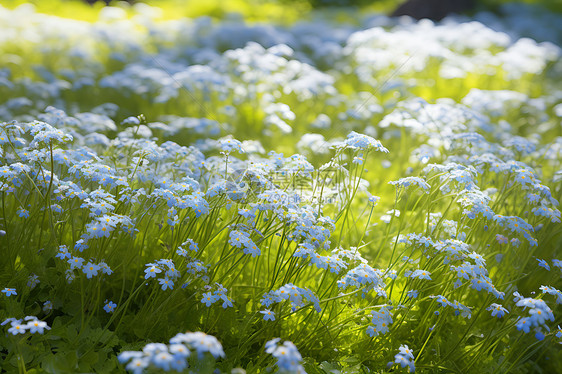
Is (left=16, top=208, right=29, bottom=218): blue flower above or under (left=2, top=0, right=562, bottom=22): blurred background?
under

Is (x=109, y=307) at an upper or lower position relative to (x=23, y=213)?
lower

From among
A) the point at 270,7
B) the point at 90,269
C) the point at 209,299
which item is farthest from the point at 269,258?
the point at 270,7

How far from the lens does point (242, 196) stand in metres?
2.61


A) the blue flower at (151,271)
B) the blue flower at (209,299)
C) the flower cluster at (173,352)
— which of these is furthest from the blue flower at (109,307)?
the flower cluster at (173,352)

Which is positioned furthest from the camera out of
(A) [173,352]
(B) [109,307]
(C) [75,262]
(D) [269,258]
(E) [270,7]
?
(E) [270,7]

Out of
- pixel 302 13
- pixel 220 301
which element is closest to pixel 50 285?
pixel 220 301

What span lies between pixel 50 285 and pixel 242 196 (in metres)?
1.18

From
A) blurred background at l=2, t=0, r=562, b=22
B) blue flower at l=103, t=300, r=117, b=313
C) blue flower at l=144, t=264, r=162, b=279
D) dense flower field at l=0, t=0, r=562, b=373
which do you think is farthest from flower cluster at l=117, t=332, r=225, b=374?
blurred background at l=2, t=0, r=562, b=22

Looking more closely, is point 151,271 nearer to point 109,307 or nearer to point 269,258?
point 109,307

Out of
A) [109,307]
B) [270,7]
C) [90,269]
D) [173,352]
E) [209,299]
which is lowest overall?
[109,307]

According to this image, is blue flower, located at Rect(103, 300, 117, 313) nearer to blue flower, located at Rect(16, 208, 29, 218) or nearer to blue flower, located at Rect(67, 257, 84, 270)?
blue flower, located at Rect(67, 257, 84, 270)

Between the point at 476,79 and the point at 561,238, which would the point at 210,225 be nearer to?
the point at 561,238

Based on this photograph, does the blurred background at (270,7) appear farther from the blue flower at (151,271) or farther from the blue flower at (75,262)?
the blue flower at (151,271)

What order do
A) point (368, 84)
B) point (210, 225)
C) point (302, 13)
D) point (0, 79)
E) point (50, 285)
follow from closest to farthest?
point (50, 285), point (210, 225), point (0, 79), point (368, 84), point (302, 13)
